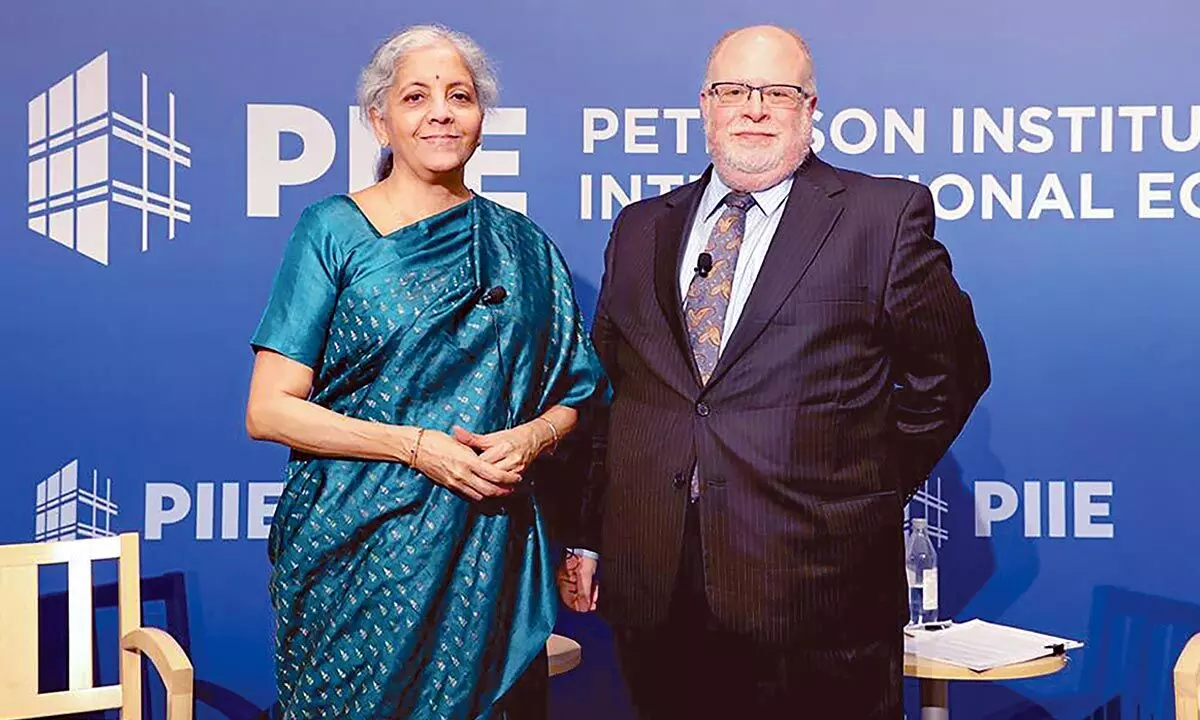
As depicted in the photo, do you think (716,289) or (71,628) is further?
(71,628)

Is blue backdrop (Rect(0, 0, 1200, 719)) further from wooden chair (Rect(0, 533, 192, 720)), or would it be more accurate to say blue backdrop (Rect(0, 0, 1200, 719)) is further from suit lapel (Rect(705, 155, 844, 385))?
suit lapel (Rect(705, 155, 844, 385))

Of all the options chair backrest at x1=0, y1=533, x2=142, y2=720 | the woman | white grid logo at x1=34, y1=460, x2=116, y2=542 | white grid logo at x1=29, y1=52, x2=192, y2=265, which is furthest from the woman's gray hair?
white grid logo at x1=34, y1=460, x2=116, y2=542

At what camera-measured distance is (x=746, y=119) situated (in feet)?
7.61

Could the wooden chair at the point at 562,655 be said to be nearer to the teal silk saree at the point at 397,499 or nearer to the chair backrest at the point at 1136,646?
the teal silk saree at the point at 397,499

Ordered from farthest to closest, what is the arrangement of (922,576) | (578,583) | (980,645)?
(922,576) → (980,645) → (578,583)

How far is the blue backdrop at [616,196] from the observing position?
322 cm

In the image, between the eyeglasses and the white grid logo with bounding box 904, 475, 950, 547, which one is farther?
the white grid logo with bounding box 904, 475, 950, 547

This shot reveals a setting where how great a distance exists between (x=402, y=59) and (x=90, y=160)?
1262 millimetres

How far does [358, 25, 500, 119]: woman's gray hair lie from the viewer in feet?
7.61

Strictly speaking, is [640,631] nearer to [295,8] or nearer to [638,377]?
[638,377]

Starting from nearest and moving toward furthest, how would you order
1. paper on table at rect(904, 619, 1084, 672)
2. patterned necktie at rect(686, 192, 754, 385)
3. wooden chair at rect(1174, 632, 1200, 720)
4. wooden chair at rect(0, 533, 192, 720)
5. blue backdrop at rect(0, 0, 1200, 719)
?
wooden chair at rect(1174, 632, 1200, 720), patterned necktie at rect(686, 192, 754, 385), paper on table at rect(904, 619, 1084, 672), wooden chair at rect(0, 533, 192, 720), blue backdrop at rect(0, 0, 1200, 719)

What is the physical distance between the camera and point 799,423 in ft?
7.32

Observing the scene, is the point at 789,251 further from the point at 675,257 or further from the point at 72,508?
the point at 72,508

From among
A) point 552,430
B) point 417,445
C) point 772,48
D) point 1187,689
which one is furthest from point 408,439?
point 1187,689
